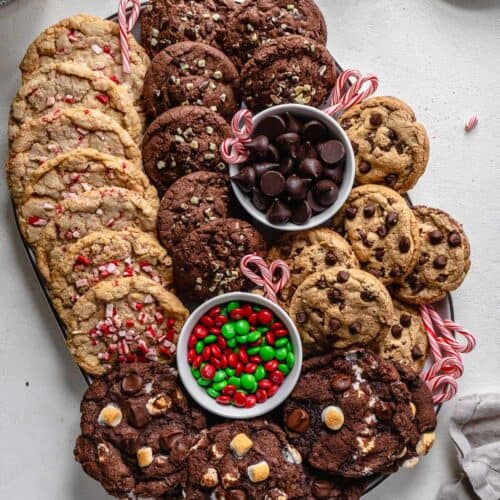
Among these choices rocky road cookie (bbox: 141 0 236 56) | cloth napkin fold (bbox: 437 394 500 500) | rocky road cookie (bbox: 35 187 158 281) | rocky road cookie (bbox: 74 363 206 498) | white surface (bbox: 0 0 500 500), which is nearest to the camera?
rocky road cookie (bbox: 74 363 206 498)

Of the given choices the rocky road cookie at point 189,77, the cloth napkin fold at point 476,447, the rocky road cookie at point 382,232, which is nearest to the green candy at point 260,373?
the rocky road cookie at point 382,232

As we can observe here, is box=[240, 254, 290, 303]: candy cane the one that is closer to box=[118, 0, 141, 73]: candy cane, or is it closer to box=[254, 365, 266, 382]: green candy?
box=[254, 365, 266, 382]: green candy

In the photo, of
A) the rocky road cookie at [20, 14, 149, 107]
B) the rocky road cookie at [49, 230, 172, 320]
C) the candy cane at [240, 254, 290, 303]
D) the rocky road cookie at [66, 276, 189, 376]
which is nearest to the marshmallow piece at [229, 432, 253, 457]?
the rocky road cookie at [66, 276, 189, 376]

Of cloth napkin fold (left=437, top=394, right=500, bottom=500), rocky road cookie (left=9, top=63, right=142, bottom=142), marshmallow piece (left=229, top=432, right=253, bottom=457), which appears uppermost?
rocky road cookie (left=9, top=63, right=142, bottom=142)

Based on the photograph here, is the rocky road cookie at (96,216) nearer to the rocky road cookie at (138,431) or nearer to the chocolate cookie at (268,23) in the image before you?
the rocky road cookie at (138,431)

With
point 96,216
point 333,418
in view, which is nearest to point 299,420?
point 333,418

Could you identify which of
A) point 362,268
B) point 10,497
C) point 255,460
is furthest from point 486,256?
point 10,497

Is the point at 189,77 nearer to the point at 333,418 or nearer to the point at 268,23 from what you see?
the point at 268,23

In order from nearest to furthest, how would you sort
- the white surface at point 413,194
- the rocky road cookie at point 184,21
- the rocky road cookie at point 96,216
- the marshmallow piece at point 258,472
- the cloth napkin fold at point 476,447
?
1. the marshmallow piece at point 258,472
2. the rocky road cookie at point 96,216
3. the rocky road cookie at point 184,21
4. the cloth napkin fold at point 476,447
5. the white surface at point 413,194
